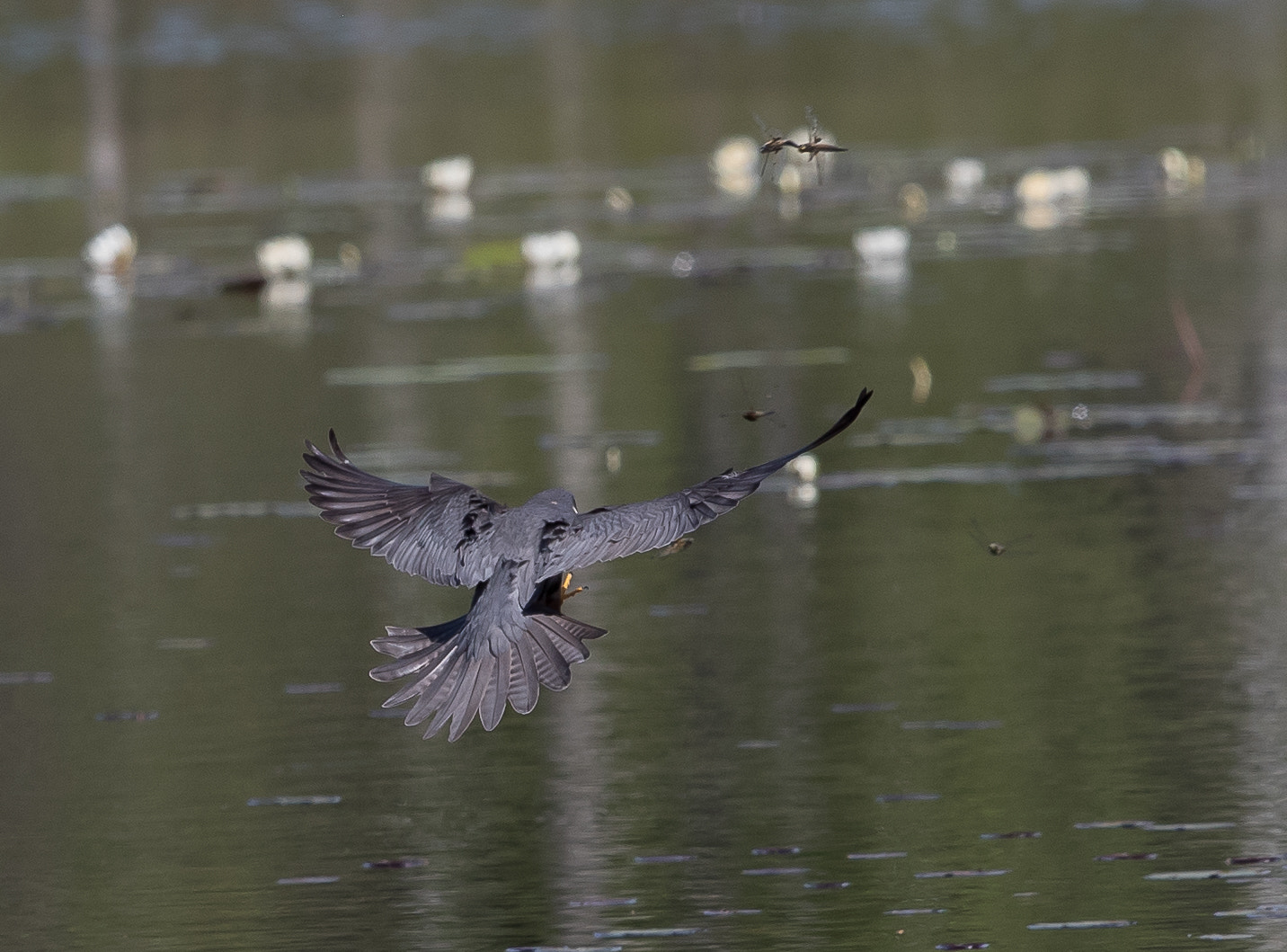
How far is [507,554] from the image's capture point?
7219mm

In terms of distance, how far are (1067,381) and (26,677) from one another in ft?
24.2

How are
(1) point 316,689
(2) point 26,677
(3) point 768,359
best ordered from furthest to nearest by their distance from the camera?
(3) point 768,359, (2) point 26,677, (1) point 316,689

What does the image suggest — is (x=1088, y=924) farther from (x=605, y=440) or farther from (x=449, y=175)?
(x=449, y=175)

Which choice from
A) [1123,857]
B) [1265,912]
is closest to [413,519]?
[1123,857]

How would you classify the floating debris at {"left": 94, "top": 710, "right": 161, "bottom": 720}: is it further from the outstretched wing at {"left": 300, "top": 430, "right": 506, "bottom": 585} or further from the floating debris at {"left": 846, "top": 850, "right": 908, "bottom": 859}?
the floating debris at {"left": 846, "top": 850, "right": 908, "bottom": 859}

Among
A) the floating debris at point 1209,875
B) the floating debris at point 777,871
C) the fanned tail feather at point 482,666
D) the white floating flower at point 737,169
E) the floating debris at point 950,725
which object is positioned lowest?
the floating debris at point 1209,875

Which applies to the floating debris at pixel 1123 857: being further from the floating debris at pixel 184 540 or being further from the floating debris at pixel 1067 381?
the floating debris at pixel 1067 381

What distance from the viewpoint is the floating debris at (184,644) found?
1112 centimetres

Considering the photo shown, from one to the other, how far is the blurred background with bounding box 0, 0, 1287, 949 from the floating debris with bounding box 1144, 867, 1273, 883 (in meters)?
0.02

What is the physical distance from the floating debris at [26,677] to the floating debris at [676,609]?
8.28ft

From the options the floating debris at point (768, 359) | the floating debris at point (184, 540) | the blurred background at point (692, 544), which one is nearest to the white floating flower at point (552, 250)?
the blurred background at point (692, 544)

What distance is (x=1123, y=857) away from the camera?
7.92 metres

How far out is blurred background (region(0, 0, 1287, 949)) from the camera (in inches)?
315

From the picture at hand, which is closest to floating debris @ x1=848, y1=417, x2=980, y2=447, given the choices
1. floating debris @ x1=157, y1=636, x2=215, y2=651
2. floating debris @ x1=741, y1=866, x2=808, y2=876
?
floating debris @ x1=157, y1=636, x2=215, y2=651
